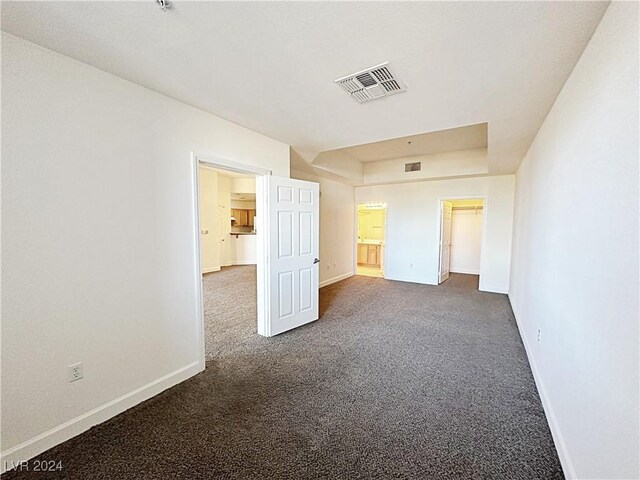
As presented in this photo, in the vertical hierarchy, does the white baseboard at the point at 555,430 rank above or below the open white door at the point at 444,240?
below

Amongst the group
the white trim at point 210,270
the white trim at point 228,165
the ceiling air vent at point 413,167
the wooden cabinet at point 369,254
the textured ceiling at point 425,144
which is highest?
the textured ceiling at point 425,144

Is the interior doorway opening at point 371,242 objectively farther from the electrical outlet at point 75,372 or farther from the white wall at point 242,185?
the electrical outlet at point 75,372

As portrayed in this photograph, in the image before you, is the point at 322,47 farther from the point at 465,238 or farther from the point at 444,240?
the point at 465,238

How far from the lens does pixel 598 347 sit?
1240 millimetres

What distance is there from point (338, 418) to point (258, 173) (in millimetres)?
2555

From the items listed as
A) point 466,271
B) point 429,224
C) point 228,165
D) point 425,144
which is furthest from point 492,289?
point 228,165

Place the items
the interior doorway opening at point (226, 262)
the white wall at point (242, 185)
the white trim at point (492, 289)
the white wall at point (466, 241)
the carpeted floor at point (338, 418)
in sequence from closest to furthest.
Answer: the carpeted floor at point (338, 418), the interior doorway opening at point (226, 262), the white trim at point (492, 289), the white wall at point (466, 241), the white wall at point (242, 185)

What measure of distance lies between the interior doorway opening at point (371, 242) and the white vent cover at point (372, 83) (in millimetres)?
5442

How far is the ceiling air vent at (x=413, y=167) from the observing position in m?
5.70

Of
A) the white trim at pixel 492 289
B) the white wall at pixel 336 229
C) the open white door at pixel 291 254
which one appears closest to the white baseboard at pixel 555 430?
the open white door at pixel 291 254

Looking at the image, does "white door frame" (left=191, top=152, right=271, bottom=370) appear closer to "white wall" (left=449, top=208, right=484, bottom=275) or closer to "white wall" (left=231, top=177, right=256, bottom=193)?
"white wall" (left=231, top=177, right=256, bottom=193)

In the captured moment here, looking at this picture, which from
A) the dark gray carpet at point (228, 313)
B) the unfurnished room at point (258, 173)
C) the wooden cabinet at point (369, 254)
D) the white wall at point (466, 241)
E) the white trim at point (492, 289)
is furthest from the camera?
the wooden cabinet at point (369, 254)

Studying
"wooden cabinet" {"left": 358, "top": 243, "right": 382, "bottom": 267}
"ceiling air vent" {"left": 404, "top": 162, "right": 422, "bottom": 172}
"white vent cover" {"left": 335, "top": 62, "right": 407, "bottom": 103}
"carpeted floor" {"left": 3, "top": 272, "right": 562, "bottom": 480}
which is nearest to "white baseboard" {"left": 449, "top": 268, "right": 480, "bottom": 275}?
"wooden cabinet" {"left": 358, "top": 243, "right": 382, "bottom": 267}

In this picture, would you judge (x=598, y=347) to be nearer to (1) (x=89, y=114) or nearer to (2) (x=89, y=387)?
(2) (x=89, y=387)
